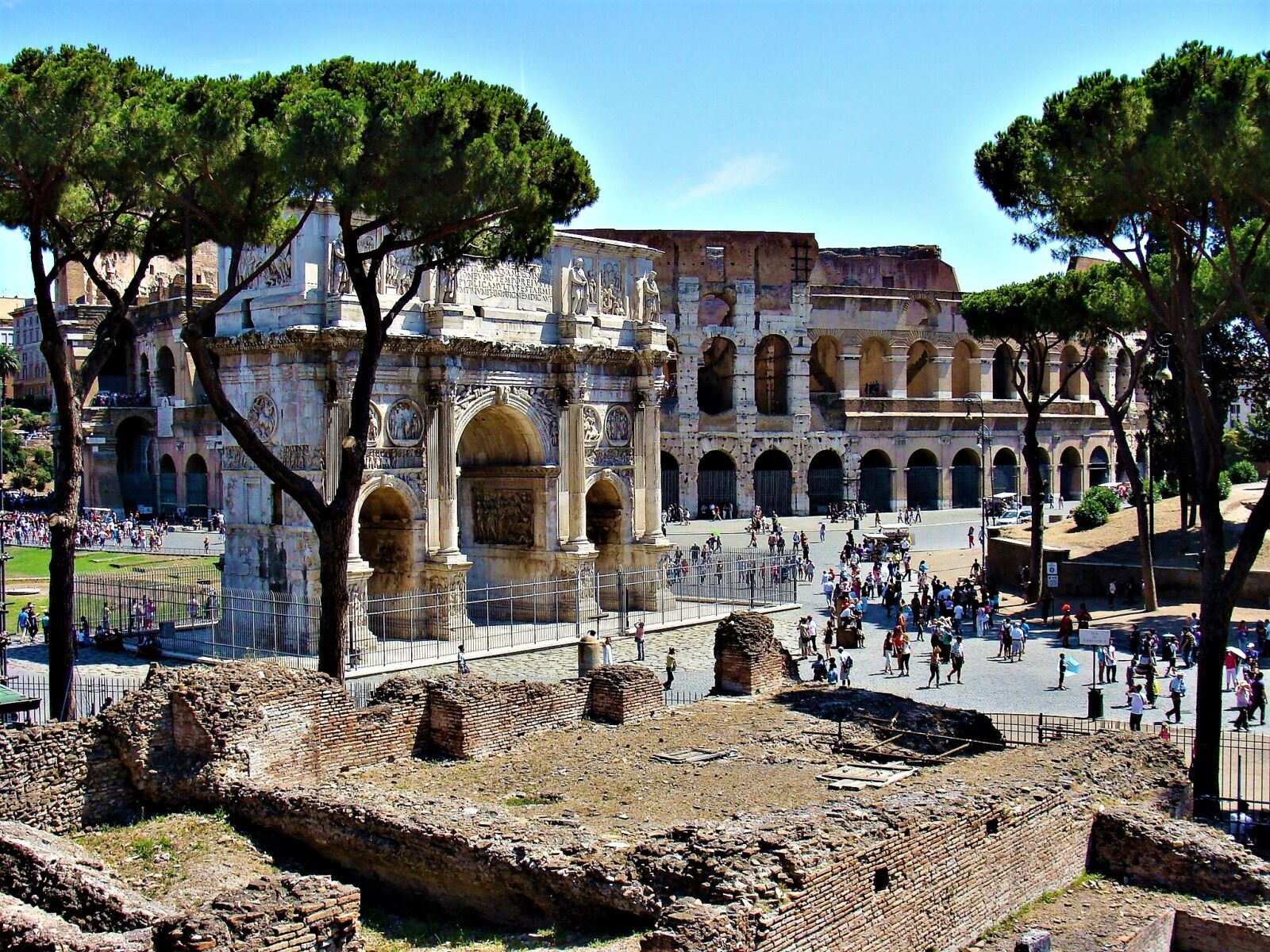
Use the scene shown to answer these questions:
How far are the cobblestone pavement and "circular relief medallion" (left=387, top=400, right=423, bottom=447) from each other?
425cm

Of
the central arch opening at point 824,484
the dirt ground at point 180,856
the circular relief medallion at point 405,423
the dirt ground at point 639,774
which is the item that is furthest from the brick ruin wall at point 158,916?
the central arch opening at point 824,484

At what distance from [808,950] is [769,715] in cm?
822

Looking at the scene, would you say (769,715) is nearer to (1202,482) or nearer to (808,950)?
(1202,482)

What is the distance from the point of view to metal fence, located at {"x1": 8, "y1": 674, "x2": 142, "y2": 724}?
1680 centimetres

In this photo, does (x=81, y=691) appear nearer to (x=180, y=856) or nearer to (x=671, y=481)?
(x=180, y=856)

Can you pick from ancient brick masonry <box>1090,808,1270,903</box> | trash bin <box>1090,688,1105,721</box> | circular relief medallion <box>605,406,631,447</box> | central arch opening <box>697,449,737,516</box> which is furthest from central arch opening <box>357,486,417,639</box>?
central arch opening <box>697,449,737,516</box>

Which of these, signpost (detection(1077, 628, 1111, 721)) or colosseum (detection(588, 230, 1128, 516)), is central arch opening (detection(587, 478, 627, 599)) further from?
colosseum (detection(588, 230, 1128, 516))

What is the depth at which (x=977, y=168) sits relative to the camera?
20.8m

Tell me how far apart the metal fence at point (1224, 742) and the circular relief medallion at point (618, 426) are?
1158 cm

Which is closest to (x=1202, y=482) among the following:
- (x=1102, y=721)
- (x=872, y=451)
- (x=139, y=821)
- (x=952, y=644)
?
(x=1102, y=721)

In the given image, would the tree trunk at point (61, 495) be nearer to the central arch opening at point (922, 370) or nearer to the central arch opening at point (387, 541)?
the central arch opening at point (387, 541)

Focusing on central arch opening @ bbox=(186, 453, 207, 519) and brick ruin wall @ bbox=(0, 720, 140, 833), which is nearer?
brick ruin wall @ bbox=(0, 720, 140, 833)

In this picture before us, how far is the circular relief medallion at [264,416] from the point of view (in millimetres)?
22078

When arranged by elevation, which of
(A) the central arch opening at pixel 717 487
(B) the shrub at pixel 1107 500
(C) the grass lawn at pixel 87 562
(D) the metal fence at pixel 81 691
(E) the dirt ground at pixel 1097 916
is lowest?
(E) the dirt ground at pixel 1097 916
